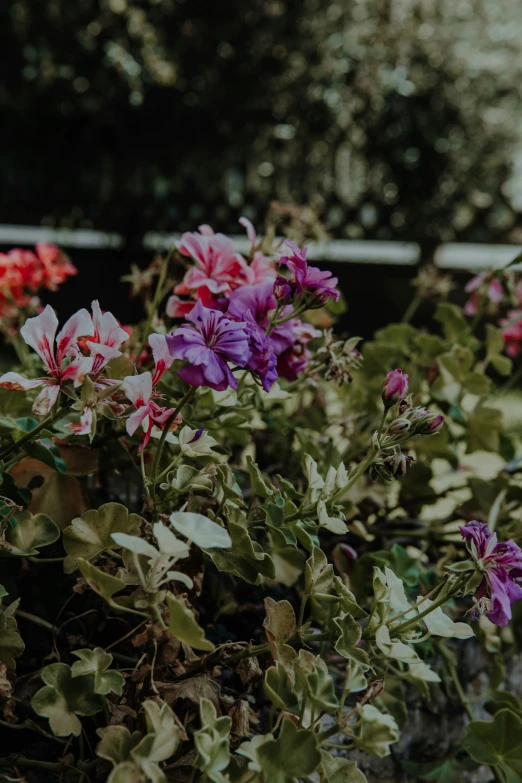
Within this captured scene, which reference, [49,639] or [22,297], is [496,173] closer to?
[22,297]

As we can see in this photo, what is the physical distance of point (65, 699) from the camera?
1.99ft

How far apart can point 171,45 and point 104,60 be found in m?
0.43

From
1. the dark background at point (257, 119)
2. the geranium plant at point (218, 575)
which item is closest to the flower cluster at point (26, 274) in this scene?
the geranium plant at point (218, 575)

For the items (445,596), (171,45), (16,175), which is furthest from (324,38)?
(445,596)

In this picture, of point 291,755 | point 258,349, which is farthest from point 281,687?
point 258,349

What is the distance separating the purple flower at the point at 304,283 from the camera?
2.44 ft

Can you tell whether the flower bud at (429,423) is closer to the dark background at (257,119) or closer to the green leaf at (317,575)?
A: the green leaf at (317,575)

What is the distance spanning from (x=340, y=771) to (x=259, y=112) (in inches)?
200

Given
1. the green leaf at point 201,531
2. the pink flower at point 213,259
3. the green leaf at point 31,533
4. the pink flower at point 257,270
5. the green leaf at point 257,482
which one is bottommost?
the green leaf at point 31,533

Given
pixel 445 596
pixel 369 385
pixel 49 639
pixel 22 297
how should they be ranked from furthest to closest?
pixel 22 297 < pixel 369 385 < pixel 49 639 < pixel 445 596

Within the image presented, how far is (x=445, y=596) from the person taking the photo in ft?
2.09

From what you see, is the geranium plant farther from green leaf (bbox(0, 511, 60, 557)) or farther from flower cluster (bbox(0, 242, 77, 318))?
flower cluster (bbox(0, 242, 77, 318))

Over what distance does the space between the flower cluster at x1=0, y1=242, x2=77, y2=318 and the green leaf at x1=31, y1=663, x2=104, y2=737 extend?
30.4 inches

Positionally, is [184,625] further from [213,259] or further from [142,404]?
[213,259]
